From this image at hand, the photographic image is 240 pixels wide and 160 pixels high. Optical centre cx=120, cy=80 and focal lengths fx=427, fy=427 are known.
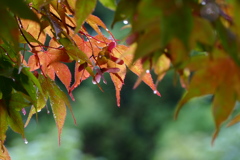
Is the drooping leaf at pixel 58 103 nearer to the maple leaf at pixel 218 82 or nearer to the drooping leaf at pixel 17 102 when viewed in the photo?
the drooping leaf at pixel 17 102

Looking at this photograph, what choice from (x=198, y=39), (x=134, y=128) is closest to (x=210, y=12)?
(x=198, y=39)

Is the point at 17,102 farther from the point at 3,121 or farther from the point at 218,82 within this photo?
the point at 218,82

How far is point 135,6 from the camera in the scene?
30 cm

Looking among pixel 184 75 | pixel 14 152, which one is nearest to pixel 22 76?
pixel 184 75

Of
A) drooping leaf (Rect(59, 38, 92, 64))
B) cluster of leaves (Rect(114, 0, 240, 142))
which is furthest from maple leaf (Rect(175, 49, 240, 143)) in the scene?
drooping leaf (Rect(59, 38, 92, 64))

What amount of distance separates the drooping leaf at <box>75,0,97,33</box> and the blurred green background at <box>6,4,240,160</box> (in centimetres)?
288

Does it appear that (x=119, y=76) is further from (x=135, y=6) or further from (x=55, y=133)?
(x=55, y=133)

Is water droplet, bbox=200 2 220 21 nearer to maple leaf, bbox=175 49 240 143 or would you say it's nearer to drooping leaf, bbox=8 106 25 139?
maple leaf, bbox=175 49 240 143

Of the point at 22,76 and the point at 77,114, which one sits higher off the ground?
the point at 22,76

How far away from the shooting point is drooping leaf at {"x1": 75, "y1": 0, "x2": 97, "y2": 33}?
0.34m

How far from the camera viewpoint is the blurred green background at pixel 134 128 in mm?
3537

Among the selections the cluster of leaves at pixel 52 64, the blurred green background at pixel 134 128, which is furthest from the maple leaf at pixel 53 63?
the blurred green background at pixel 134 128

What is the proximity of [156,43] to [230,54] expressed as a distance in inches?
1.8

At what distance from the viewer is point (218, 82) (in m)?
0.28
